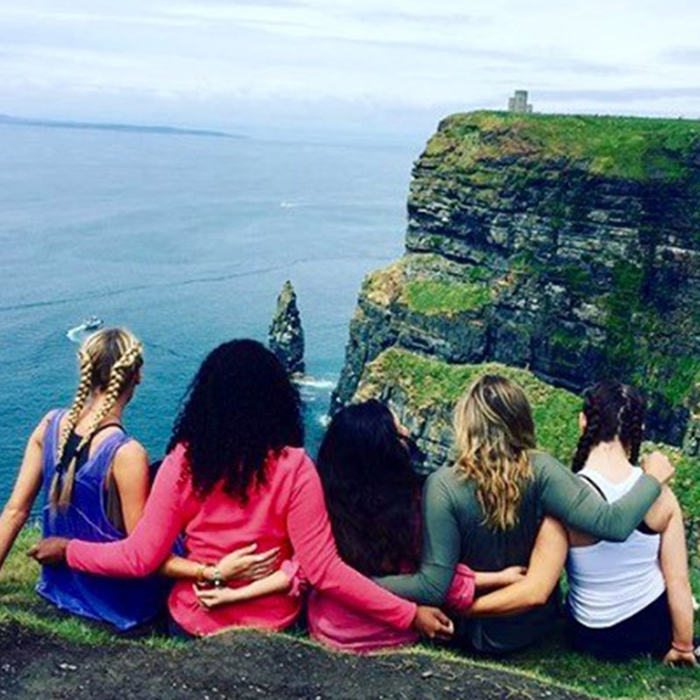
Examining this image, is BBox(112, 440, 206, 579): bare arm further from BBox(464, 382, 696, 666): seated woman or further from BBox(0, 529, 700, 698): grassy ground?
BBox(464, 382, 696, 666): seated woman

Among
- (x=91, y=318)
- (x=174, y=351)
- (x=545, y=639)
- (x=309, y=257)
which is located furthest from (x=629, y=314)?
(x=309, y=257)

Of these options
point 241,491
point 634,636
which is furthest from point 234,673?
point 634,636

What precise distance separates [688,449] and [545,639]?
55318mm

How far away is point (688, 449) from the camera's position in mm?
61781

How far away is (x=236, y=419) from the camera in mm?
8461

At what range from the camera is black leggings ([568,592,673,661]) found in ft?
31.4

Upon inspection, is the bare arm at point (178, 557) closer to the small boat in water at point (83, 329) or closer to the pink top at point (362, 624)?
the pink top at point (362, 624)

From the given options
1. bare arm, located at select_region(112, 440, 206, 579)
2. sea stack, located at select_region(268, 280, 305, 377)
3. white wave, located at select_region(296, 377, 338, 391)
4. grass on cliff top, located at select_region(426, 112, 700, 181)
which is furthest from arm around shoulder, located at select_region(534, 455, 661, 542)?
white wave, located at select_region(296, 377, 338, 391)

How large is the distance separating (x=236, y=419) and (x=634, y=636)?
457 cm

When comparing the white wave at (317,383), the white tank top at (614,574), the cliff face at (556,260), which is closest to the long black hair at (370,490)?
the white tank top at (614,574)

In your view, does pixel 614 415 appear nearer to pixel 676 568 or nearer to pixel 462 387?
pixel 676 568

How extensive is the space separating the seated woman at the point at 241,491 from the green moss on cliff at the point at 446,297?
68.8 m

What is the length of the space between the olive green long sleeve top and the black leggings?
3.90 ft

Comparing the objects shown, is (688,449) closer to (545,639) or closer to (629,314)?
(629,314)
